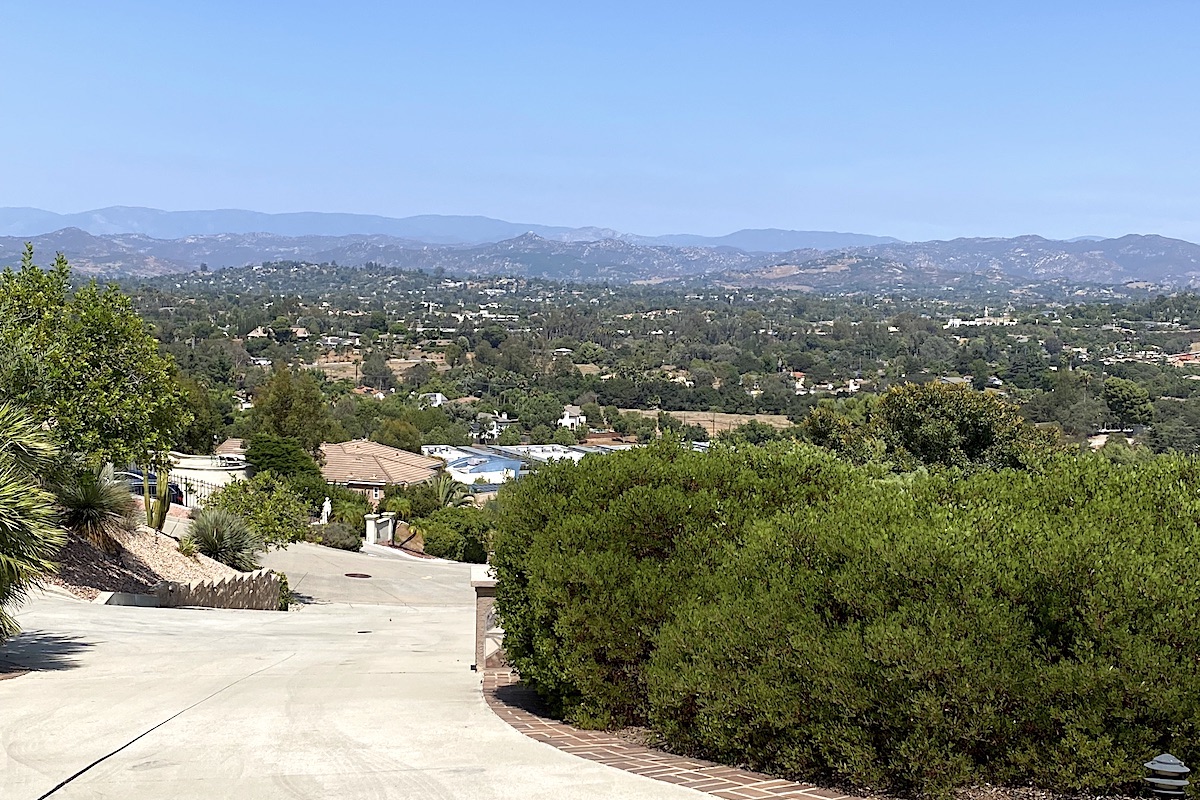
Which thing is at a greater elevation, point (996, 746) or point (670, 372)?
point (996, 746)

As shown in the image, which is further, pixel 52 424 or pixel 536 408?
pixel 536 408

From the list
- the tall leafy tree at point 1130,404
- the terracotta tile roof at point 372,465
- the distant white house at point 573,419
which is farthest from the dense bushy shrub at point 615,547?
the distant white house at point 573,419

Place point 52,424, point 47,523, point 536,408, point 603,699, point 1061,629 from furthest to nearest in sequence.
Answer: point 536,408 < point 52,424 < point 47,523 < point 603,699 < point 1061,629

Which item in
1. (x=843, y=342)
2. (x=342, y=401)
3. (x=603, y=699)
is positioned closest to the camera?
(x=603, y=699)

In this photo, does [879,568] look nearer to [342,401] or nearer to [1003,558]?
[1003,558]

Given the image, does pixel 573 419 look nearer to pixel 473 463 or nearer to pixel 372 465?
pixel 473 463

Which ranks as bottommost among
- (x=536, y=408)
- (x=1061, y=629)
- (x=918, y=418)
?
(x=536, y=408)

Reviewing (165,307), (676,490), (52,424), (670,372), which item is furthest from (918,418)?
(165,307)

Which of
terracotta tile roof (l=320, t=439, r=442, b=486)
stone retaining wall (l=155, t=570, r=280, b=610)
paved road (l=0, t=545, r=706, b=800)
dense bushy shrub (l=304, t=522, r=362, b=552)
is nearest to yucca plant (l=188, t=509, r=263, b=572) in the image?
stone retaining wall (l=155, t=570, r=280, b=610)

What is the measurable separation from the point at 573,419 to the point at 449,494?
51.8 metres

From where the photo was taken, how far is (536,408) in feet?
332

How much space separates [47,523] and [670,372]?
121172 millimetres

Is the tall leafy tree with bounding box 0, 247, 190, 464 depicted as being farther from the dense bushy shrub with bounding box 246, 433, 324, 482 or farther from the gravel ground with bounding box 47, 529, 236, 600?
the dense bushy shrub with bounding box 246, 433, 324, 482

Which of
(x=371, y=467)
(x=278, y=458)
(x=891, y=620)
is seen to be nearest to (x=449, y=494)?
(x=278, y=458)
